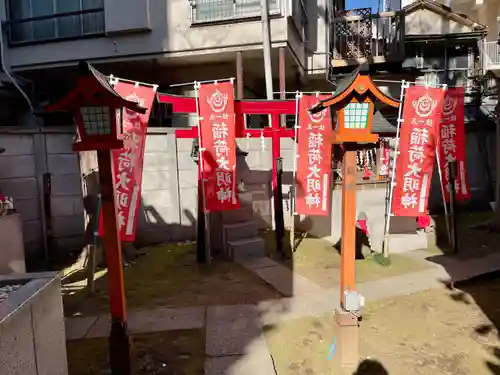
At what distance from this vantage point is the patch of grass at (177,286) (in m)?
7.32

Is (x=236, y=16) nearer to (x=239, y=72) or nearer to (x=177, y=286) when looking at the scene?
(x=239, y=72)

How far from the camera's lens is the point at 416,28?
66.9 ft

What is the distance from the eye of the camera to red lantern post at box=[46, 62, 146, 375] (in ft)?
15.2

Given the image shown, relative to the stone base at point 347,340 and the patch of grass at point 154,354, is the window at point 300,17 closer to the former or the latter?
the stone base at point 347,340

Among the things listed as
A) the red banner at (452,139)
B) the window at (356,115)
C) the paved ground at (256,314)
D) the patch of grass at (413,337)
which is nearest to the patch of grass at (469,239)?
the paved ground at (256,314)

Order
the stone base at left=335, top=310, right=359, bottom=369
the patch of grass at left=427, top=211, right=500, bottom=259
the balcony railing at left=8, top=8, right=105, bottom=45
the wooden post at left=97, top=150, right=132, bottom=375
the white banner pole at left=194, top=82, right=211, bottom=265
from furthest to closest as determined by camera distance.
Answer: the balcony railing at left=8, top=8, right=105, bottom=45
the patch of grass at left=427, top=211, right=500, bottom=259
the white banner pole at left=194, top=82, right=211, bottom=265
the stone base at left=335, top=310, right=359, bottom=369
the wooden post at left=97, top=150, right=132, bottom=375

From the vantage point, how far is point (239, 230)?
1026 cm

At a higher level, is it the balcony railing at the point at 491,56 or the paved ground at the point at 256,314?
the balcony railing at the point at 491,56

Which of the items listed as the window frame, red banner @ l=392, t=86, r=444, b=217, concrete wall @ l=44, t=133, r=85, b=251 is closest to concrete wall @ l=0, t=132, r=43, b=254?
concrete wall @ l=44, t=133, r=85, b=251

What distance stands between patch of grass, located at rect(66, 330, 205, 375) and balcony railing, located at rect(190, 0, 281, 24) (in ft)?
34.3

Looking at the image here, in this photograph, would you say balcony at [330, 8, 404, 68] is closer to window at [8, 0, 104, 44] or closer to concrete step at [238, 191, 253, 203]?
concrete step at [238, 191, 253, 203]

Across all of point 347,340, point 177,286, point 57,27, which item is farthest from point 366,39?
point 347,340

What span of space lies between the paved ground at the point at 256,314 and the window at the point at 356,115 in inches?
129

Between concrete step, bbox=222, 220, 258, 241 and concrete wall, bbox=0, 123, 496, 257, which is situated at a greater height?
concrete wall, bbox=0, 123, 496, 257
